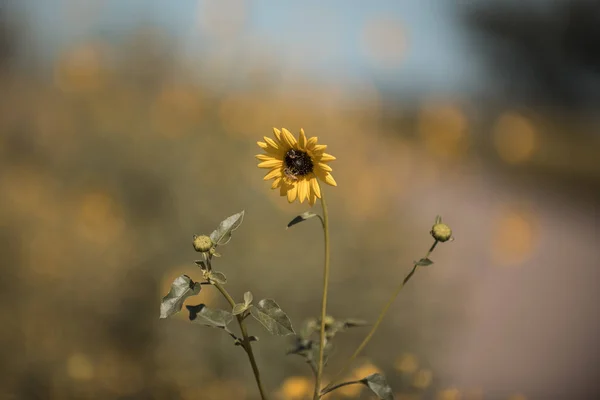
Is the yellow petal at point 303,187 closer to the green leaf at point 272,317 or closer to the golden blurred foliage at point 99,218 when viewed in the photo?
the green leaf at point 272,317

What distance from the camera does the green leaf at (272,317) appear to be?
595 millimetres

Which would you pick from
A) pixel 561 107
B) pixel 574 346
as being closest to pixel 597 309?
pixel 574 346

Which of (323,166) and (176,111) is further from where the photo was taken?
(176,111)

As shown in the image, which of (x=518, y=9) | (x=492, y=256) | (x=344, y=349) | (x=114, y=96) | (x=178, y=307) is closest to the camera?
(x=178, y=307)

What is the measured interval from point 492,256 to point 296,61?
982 millimetres

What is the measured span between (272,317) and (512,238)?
199 centimetres

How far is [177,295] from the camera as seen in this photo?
0.58 meters

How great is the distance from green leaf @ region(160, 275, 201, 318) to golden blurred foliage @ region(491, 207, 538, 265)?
1826mm

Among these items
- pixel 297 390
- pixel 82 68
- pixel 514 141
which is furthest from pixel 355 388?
pixel 514 141

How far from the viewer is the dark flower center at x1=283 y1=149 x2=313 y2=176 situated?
667mm

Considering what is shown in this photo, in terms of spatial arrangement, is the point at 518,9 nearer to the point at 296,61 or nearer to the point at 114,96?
the point at 296,61

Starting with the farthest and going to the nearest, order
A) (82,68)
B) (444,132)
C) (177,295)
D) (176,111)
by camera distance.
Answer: (444,132) < (82,68) < (176,111) < (177,295)

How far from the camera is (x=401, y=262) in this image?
5.52ft

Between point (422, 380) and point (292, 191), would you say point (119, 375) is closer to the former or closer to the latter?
point (422, 380)
